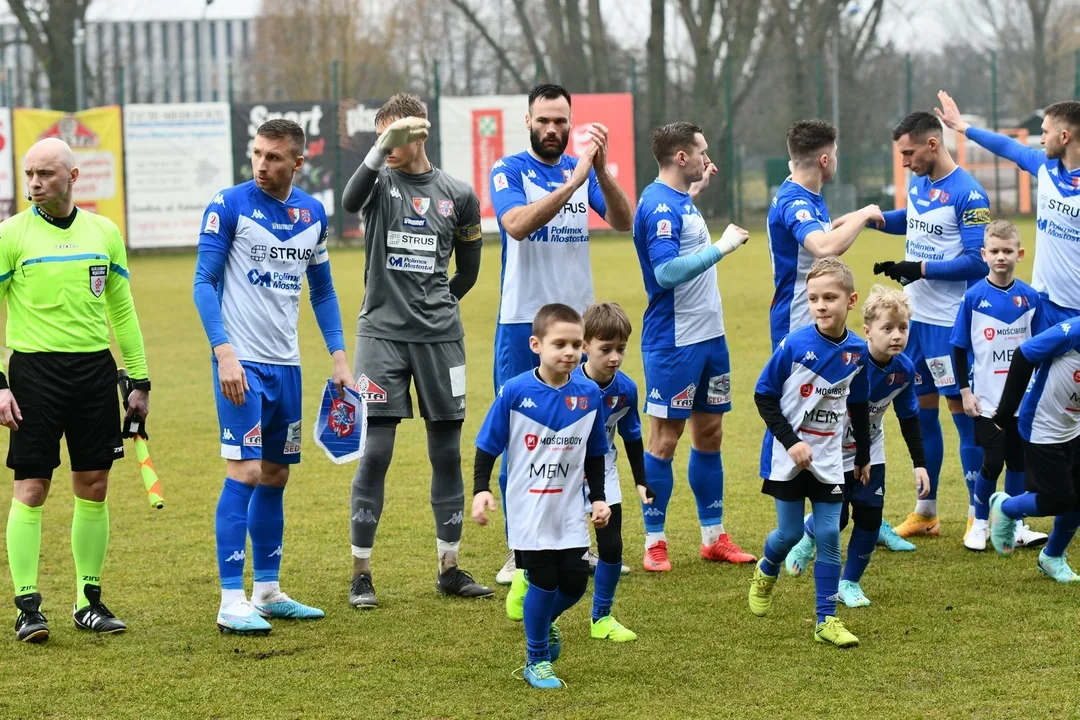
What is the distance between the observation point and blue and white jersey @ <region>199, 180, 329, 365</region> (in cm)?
558

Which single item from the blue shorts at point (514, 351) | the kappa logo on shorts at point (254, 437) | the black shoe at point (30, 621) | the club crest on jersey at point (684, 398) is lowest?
the black shoe at point (30, 621)

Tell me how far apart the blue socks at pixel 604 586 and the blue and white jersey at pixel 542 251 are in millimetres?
1454

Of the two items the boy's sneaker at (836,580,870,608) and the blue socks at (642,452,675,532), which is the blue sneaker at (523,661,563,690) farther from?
the blue socks at (642,452,675,532)

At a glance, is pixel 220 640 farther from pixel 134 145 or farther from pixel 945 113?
pixel 134 145

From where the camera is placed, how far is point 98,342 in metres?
5.61

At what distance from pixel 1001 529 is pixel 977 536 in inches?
7.7

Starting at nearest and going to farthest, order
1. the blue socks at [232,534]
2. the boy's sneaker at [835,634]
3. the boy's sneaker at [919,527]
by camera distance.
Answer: the boy's sneaker at [835,634]
the blue socks at [232,534]
the boy's sneaker at [919,527]

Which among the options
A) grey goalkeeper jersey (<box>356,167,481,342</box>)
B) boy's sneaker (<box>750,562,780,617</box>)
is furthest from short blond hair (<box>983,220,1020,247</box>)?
grey goalkeeper jersey (<box>356,167,481,342</box>)

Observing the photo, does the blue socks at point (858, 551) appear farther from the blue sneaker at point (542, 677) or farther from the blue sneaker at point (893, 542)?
the blue sneaker at point (542, 677)

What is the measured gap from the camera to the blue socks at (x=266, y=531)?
580 cm

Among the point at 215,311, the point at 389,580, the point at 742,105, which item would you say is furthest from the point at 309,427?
the point at 742,105

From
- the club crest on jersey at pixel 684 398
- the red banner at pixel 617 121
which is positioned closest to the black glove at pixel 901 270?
the club crest on jersey at pixel 684 398

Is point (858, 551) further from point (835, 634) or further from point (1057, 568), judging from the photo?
point (1057, 568)

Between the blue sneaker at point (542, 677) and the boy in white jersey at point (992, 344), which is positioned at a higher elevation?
the boy in white jersey at point (992, 344)
